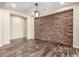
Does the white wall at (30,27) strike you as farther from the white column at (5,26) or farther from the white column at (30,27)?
the white column at (5,26)

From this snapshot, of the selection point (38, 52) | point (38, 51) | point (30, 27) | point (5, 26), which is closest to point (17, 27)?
point (30, 27)

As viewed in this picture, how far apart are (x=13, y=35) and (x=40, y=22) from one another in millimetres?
2417

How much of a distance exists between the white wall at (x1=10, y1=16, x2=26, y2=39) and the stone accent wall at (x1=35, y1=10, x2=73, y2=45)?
1.56 m

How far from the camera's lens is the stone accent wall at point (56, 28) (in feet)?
14.0

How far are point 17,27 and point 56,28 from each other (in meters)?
3.52

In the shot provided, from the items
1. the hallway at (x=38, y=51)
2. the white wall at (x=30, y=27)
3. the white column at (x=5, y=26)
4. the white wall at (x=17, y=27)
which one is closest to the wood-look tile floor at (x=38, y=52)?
the hallway at (x=38, y=51)

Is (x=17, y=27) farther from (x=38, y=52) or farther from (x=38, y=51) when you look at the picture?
(x=38, y=52)

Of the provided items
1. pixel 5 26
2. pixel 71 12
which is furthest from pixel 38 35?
pixel 71 12

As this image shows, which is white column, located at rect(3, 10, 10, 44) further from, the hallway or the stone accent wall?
the stone accent wall

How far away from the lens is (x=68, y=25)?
4285 millimetres

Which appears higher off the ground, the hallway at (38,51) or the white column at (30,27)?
the white column at (30,27)

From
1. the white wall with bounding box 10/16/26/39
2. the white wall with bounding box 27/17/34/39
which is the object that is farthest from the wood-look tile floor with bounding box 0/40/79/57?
the white wall with bounding box 27/17/34/39

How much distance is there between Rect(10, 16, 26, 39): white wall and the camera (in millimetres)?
6273

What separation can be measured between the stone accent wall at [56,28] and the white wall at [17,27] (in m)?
1.56
